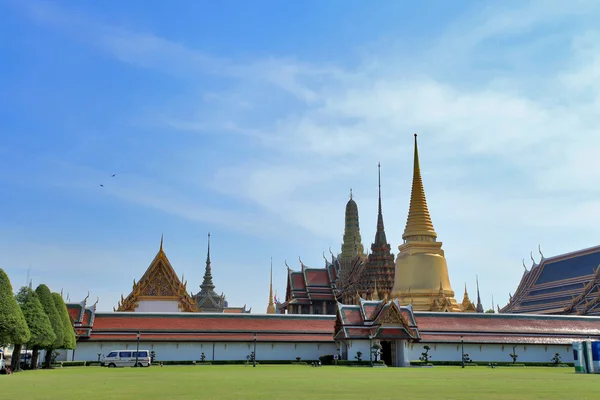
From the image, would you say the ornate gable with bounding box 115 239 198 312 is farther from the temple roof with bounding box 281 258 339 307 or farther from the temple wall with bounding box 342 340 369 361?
the temple roof with bounding box 281 258 339 307

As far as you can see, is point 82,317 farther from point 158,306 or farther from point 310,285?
point 310,285

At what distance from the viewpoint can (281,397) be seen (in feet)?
47.8

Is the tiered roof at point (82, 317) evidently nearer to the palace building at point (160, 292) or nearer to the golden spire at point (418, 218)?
the palace building at point (160, 292)

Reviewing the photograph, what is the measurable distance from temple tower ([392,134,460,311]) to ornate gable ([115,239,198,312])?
22.5 m

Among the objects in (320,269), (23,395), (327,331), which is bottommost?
(23,395)

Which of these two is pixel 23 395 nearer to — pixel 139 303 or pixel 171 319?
pixel 171 319

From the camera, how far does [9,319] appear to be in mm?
29547

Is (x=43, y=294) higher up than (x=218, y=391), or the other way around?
(x=43, y=294)

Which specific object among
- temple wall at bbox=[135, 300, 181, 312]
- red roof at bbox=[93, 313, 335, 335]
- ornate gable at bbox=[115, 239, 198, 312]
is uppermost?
ornate gable at bbox=[115, 239, 198, 312]

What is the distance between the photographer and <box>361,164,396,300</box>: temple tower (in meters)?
76.9

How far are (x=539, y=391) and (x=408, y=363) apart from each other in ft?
98.1

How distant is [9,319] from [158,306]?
97.1 ft

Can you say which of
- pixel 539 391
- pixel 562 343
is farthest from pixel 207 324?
pixel 539 391

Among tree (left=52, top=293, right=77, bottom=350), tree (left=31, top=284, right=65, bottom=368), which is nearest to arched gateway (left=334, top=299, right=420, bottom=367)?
tree (left=52, top=293, right=77, bottom=350)
